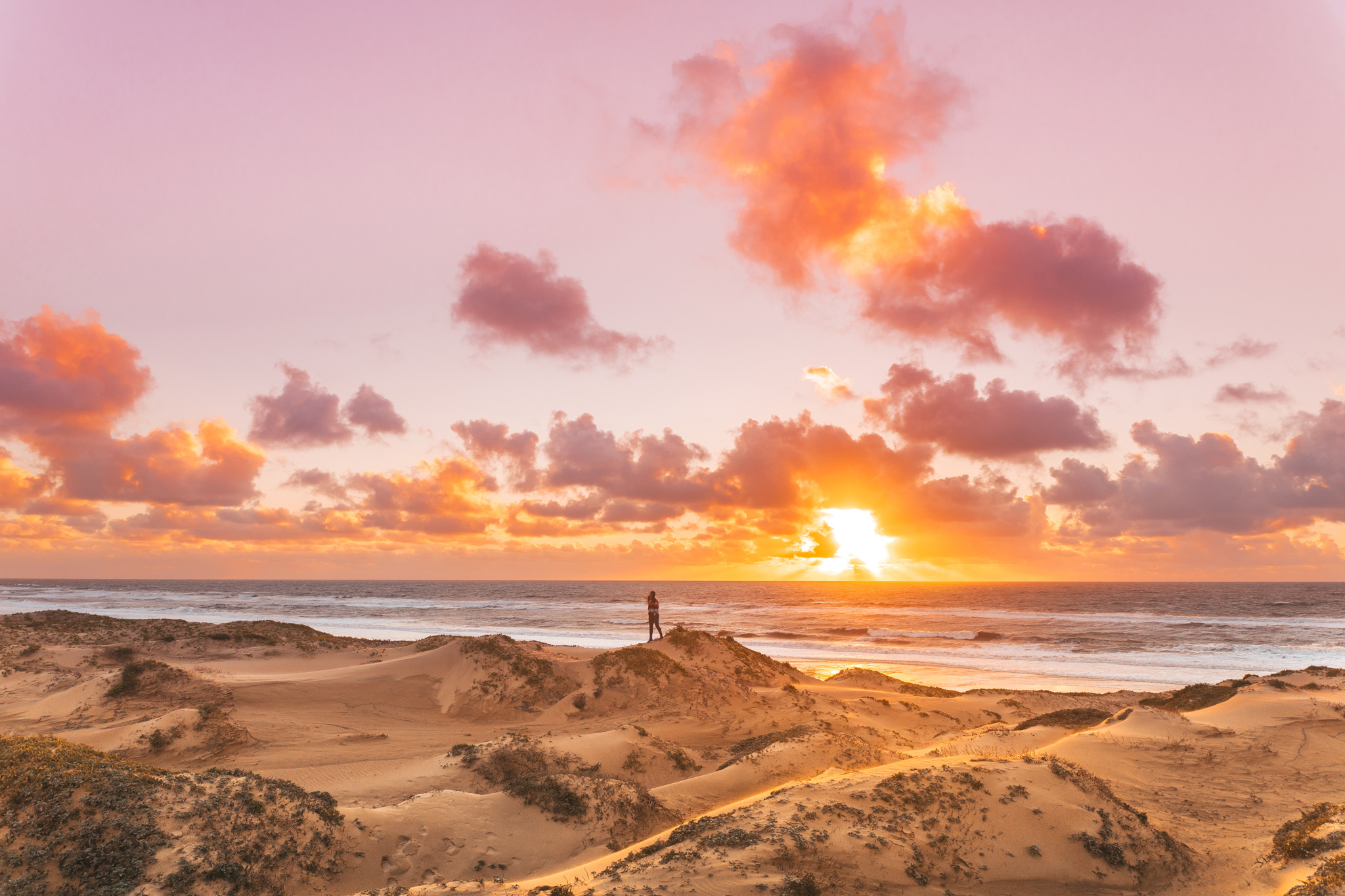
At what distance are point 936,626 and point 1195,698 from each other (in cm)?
3619

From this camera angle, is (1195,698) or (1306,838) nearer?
(1306,838)

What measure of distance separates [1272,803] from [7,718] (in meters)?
18.9

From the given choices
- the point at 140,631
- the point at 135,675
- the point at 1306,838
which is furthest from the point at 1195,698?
the point at 140,631

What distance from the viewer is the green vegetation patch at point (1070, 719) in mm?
11906

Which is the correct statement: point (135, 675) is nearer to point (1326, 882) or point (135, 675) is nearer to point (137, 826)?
point (137, 826)

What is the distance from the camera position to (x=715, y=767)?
984cm

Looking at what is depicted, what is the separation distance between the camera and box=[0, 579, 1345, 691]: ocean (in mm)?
26047

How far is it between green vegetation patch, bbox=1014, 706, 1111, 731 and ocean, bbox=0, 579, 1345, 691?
29.1ft

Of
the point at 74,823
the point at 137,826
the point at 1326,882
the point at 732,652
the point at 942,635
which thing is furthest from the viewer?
the point at 942,635

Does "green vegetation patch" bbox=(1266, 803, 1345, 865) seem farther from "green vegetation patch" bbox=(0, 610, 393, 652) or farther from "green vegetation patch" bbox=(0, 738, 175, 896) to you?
"green vegetation patch" bbox=(0, 610, 393, 652)

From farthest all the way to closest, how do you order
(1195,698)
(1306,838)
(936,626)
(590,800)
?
(936,626)
(1195,698)
(590,800)
(1306,838)

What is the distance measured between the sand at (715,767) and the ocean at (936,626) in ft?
24.6

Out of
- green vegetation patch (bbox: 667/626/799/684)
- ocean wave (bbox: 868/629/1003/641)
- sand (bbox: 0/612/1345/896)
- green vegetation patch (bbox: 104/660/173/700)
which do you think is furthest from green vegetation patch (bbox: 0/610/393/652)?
ocean wave (bbox: 868/629/1003/641)

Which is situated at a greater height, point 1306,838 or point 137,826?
point 137,826
